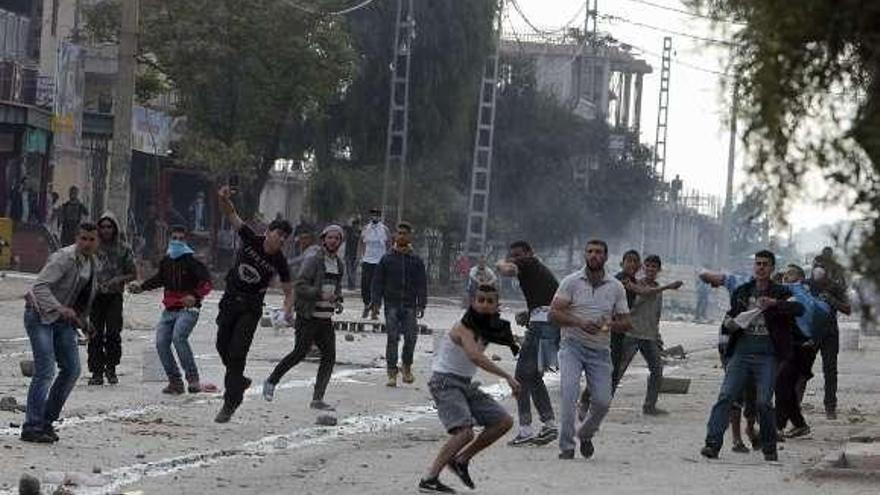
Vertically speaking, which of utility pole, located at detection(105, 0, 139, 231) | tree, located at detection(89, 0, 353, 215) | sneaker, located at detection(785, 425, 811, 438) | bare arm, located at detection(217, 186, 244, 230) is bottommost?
sneaker, located at detection(785, 425, 811, 438)

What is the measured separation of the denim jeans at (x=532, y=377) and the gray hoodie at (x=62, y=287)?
3961 mm

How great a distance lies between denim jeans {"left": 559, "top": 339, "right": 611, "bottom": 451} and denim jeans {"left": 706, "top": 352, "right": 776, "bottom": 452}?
2.77ft

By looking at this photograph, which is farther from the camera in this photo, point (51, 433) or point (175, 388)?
→ point (175, 388)

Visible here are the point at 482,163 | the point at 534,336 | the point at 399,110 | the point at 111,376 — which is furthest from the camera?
the point at 482,163

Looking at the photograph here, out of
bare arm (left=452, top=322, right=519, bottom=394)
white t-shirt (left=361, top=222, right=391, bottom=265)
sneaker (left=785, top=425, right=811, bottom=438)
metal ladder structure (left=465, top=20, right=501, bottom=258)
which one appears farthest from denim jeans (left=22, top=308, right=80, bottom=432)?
metal ladder structure (left=465, top=20, right=501, bottom=258)

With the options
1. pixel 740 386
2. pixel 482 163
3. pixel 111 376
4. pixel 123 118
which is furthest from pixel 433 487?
pixel 482 163

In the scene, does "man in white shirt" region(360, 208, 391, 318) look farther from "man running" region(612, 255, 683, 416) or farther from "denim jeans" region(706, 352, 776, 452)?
"denim jeans" region(706, 352, 776, 452)

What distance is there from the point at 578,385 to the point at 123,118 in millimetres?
16517

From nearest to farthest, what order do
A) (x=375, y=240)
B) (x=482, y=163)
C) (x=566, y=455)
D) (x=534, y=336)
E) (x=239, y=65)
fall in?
(x=566, y=455) → (x=534, y=336) → (x=375, y=240) → (x=239, y=65) → (x=482, y=163)

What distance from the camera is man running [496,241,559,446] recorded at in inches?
754

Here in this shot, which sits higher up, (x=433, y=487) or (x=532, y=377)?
(x=532, y=377)

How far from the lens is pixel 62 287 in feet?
54.6

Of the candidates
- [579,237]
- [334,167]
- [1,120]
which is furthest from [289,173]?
[1,120]

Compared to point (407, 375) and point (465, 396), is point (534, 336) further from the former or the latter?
point (407, 375)
